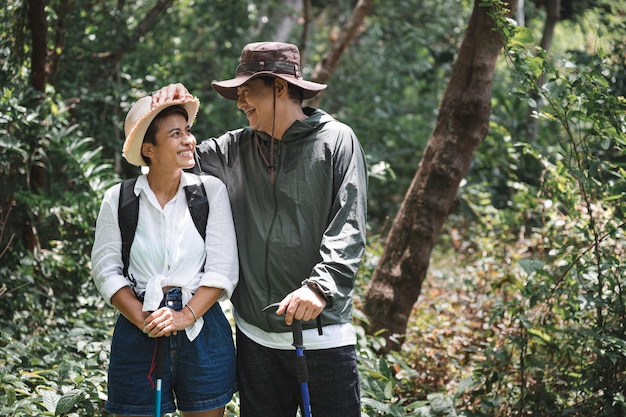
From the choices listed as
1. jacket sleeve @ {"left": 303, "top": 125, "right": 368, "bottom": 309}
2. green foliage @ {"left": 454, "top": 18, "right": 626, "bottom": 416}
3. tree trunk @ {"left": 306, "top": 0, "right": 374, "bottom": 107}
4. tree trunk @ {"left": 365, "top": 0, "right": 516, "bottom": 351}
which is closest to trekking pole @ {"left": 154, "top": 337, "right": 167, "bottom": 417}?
jacket sleeve @ {"left": 303, "top": 125, "right": 368, "bottom": 309}

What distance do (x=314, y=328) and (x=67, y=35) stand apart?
13.8 ft

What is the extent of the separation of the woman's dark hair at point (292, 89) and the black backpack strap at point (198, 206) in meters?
0.48

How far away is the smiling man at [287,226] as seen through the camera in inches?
110

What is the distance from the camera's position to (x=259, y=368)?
2.90m

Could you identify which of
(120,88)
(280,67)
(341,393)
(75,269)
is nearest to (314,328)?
(341,393)

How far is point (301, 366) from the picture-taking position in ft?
8.73

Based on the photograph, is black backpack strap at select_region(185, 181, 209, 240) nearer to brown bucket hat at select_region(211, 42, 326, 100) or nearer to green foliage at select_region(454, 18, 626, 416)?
brown bucket hat at select_region(211, 42, 326, 100)

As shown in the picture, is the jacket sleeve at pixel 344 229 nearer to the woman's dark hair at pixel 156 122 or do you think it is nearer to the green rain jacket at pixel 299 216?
the green rain jacket at pixel 299 216

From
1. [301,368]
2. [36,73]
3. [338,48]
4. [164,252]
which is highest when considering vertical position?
[338,48]

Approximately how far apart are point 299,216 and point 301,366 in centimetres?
54

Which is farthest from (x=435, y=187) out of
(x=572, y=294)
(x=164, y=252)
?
(x=164, y=252)

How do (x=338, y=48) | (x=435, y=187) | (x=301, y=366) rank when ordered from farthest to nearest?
(x=338, y=48)
(x=435, y=187)
(x=301, y=366)

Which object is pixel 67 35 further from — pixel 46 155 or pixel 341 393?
pixel 341 393

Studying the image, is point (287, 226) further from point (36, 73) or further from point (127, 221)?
point (36, 73)
